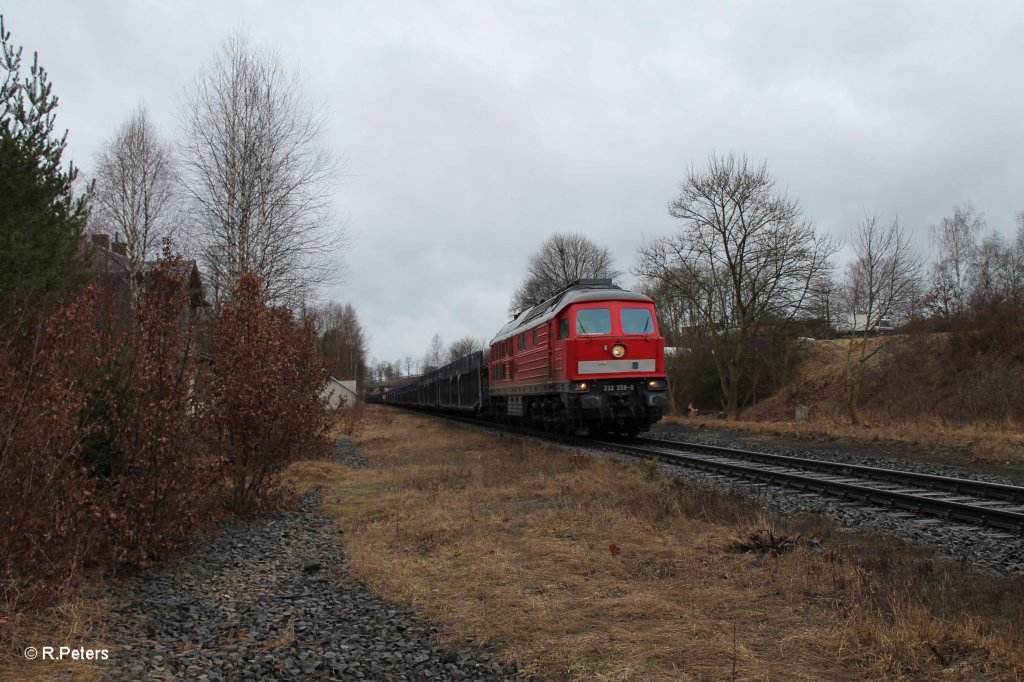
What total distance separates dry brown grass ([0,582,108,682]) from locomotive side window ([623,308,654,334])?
12.2 m

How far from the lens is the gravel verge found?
586 cm

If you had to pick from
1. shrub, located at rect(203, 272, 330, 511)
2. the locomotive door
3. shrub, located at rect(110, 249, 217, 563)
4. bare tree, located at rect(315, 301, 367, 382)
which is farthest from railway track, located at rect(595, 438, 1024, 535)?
bare tree, located at rect(315, 301, 367, 382)

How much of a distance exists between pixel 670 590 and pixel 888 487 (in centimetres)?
545

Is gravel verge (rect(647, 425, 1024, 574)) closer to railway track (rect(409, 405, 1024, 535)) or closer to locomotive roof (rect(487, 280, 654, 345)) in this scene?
railway track (rect(409, 405, 1024, 535))

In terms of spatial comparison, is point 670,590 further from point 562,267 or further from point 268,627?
point 562,267

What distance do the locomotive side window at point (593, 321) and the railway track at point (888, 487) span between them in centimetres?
303

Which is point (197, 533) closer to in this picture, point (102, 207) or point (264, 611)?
point (264, 611)

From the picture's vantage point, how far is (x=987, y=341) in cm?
2295

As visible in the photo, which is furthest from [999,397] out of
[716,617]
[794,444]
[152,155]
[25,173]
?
[152,155]

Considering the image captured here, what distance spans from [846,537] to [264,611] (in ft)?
16.3

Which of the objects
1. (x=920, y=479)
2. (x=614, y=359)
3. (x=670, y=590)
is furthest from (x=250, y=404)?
(x=920, y=479)

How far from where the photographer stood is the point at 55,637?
426 centimetres

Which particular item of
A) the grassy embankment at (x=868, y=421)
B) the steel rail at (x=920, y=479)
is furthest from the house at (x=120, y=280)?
the grassy embankment at (x=868, y=421)

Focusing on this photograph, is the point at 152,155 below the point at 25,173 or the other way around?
the other way around
